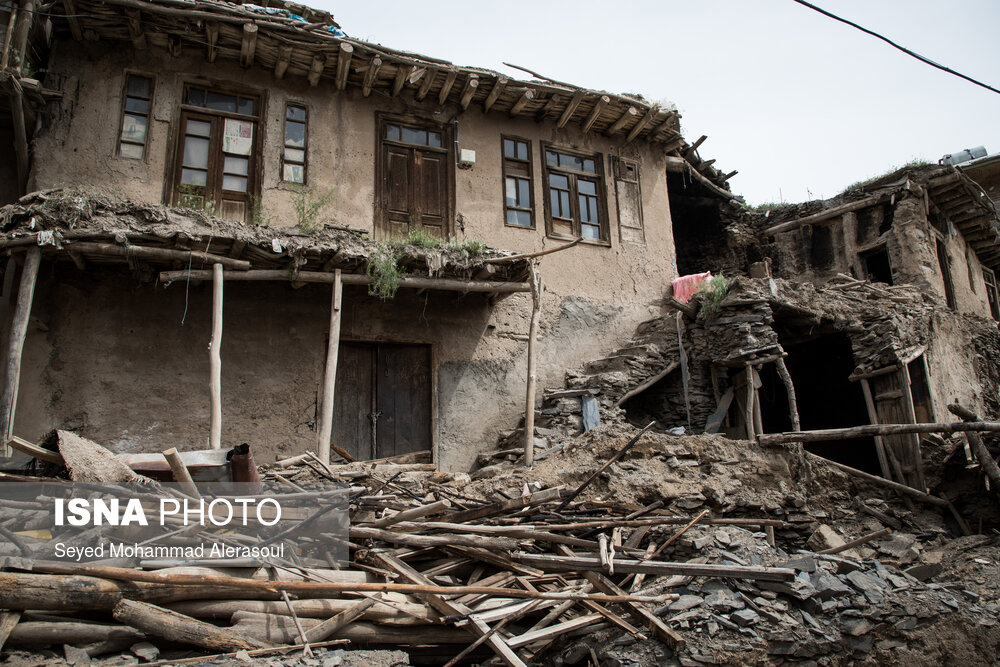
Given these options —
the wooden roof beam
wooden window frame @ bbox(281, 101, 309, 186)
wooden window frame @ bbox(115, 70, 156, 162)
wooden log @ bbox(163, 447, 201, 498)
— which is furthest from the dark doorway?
wooden window frame @ bbox(115, 70, 156, 162)

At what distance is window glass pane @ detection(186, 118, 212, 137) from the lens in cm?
1030

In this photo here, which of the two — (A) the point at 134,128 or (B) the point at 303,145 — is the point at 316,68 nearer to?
(B) the point at 303,145

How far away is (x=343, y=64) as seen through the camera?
34.5ft

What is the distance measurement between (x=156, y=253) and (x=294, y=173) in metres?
2.90

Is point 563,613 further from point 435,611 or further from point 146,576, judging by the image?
point 146,576

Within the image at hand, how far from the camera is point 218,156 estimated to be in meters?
10.3

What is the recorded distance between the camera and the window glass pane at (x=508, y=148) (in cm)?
1216

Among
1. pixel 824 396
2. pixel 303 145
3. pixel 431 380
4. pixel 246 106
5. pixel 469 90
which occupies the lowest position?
pixel 431 380

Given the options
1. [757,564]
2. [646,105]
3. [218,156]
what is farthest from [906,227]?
[218,156]

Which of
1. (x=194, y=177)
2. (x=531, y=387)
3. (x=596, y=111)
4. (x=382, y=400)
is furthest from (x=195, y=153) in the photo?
(x=596, y=111)

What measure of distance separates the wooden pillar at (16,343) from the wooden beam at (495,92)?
693 cm

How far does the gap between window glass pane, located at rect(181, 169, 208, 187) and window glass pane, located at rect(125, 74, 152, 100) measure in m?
1.24

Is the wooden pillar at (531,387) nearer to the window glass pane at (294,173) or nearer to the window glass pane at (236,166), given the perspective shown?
the window glass pane at (294,173)

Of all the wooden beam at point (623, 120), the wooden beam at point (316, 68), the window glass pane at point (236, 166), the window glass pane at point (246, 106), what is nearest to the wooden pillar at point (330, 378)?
the window glass pane at point (236, 166)
